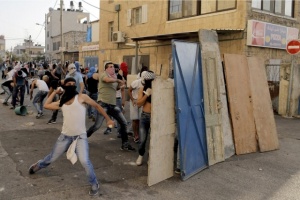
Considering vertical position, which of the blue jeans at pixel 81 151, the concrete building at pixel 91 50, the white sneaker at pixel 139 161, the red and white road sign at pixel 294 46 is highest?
the concrete building at pixel 91 50

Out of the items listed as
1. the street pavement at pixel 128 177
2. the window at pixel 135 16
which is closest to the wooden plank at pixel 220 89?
the street pavement at pixel 128 177

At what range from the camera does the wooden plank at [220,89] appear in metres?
6.12

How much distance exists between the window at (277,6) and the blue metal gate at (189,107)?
929 centimetres

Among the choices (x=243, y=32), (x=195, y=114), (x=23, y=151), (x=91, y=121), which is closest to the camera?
(x=195, y=114)

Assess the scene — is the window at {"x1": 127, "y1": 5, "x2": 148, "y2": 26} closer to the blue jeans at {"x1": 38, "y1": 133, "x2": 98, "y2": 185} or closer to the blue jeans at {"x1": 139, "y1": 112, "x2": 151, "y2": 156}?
the blue jeans at {"x1": 139, "y1": 112, "x2": 151, "y2": 156}

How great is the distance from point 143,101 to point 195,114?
941 mm

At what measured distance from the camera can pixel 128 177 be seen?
511cm

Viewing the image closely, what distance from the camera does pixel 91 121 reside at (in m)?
9.83

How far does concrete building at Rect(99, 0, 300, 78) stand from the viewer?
13284 mm

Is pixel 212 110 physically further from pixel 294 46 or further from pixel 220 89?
pixel 294 46

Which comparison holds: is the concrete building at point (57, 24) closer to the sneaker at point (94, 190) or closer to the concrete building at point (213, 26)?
the concrete building at point (213, 26)

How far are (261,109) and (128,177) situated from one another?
371cm

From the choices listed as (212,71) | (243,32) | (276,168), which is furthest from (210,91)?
(243,32)

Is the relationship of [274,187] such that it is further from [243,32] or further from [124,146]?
[243,32]
